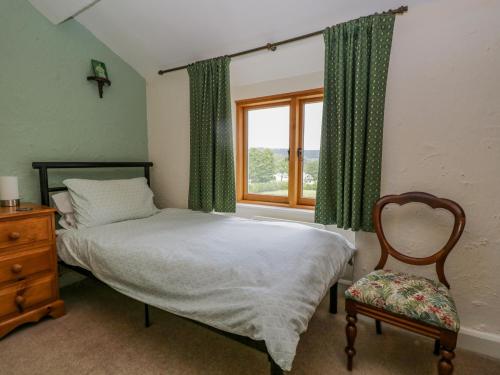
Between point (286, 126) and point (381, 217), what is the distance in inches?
44.8

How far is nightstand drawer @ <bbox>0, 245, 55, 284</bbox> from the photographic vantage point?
1.64m

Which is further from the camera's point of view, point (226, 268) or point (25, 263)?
point (25, 263)

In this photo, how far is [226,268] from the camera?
1277 mm

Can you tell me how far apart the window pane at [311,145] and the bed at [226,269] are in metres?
0.56

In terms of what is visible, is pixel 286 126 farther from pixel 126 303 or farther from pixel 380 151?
pixel 126 303

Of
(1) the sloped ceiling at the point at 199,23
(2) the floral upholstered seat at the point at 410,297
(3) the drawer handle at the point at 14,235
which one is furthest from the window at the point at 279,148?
(3) the drawer handle at the point at 14,235

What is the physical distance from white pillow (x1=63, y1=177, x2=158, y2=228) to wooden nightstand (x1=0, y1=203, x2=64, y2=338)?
246 millimetres

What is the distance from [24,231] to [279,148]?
1.96 m

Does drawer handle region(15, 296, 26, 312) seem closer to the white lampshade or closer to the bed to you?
the bed

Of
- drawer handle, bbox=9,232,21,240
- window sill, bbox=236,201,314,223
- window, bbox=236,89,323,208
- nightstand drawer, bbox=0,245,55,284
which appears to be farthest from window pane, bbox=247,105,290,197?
drawer handle, bbox=9,232,21,240

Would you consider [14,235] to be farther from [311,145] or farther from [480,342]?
[480,342]

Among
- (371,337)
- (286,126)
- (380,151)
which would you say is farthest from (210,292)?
(286,126)

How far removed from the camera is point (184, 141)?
9.09 feet

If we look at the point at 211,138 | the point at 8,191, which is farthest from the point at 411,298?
the point at 8,191
